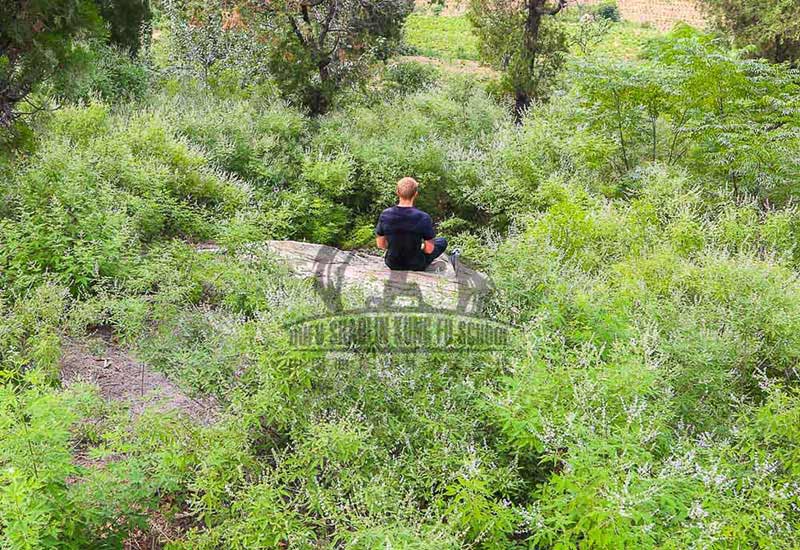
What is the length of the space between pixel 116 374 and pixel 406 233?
282 cm

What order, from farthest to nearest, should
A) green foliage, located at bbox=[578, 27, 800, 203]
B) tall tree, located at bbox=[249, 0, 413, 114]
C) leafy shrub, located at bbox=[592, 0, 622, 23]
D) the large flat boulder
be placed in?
leafy shrub, located at bbox=[592, 0, 622, 23]
tall tree, located at bbox=[249, 0, 413, 114]
green foliage, located at bbox=[578, 27, 800, 203]
the large flat boulder

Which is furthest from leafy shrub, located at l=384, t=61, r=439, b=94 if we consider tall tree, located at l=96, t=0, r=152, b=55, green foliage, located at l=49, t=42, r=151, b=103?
green foliage, located at l=49, t=42, r=151, b=103

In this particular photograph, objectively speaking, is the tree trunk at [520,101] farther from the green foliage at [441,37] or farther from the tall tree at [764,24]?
the green foliage at [441,37]

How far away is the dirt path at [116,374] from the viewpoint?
15.2 ft

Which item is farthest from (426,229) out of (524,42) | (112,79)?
(524,42)

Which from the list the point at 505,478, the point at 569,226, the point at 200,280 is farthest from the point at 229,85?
the point at 505,478

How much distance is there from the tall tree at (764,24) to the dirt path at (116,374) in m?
16.4

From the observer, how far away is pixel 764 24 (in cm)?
1639

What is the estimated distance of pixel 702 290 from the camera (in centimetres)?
496

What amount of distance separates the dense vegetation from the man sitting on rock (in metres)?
0.65

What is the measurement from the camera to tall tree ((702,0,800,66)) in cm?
1563

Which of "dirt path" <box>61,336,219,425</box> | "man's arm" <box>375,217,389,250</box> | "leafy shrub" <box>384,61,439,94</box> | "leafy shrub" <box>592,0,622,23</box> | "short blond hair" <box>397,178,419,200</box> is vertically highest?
"leafy shrub" <box>592,0,622,23</box>

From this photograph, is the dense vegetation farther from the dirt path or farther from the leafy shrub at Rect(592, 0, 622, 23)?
the leafy shrub at Rect(592, 0, 622, 23)

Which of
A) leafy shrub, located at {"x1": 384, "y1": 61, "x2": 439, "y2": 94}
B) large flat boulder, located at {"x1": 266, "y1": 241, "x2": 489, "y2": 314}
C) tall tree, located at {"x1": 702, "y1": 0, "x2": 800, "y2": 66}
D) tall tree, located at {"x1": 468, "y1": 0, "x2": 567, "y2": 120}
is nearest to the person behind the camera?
large flat boulder, located at {"x1": 266, "y1": 241, "x2": 489, "y2": 314}
